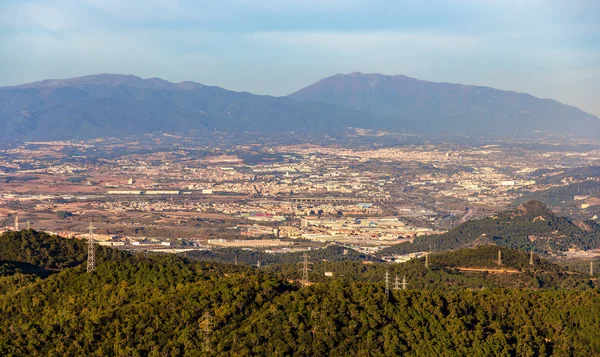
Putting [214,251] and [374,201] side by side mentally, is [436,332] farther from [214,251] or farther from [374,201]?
[374,201]

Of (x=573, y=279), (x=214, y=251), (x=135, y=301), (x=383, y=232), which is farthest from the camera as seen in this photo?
(x=383, y=232)

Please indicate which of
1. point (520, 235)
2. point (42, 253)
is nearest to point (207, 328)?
point (42, 253)

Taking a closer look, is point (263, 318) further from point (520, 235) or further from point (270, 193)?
point (270, 193)

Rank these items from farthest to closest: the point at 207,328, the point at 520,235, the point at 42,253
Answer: the point at 520,235, the point at 42,253, the point at 207,328

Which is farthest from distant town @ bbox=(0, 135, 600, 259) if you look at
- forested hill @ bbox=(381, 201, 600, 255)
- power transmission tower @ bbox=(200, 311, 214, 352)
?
power transmission tower @ bbox=(200, 311, 214, 352)

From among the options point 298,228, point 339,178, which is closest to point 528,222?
point 298,228

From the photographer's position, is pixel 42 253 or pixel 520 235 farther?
pixel 520 235
